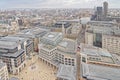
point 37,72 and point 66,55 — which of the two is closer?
point 37,72

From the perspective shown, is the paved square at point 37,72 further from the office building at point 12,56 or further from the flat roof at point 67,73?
the flat roof at point 67,73

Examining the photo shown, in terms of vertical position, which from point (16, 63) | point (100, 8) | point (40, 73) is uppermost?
point (100, 8)

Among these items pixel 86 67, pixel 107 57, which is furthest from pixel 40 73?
pixel 107 57

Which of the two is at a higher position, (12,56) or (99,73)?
(12,56)

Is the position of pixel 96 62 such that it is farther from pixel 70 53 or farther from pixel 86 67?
pixel 70 53

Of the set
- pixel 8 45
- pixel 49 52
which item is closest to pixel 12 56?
pixel 8 45

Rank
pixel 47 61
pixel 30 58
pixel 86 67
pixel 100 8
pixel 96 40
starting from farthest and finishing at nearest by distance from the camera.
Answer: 1. pixel 100 8
2. pixel 96 40
3. pixel 30 58
4. pixel 47 61
5. pixel 86 67

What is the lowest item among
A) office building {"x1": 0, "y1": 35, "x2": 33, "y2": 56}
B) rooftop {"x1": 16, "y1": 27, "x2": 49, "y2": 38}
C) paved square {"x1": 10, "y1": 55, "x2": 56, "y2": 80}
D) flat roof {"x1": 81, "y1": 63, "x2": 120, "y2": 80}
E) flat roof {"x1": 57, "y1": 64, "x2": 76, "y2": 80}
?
paved square {"x1": 10, "y1": 55, "x2": 56, "y2": 80}

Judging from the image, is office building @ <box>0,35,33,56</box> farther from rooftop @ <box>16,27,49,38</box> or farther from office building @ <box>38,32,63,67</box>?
office building @ <box>38,32,63,67</box>

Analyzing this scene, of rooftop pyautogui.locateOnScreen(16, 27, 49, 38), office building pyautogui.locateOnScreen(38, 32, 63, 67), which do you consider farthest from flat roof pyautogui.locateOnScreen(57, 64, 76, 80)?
rooftop pyautogui.locateOnScreen(16, 27, 49, 38)

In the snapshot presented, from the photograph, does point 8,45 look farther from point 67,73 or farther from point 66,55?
point 67,73

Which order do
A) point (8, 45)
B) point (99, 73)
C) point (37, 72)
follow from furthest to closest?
1. point (8, 45)
2. point (37, 72)
3. point (99, 73)
